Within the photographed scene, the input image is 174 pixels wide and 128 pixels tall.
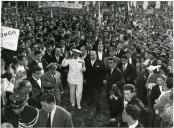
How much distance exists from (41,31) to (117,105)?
4026mm

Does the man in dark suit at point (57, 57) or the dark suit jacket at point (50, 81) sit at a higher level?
the man in dark suit at point (57, 57)

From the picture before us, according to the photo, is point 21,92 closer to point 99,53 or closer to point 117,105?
point 117,105

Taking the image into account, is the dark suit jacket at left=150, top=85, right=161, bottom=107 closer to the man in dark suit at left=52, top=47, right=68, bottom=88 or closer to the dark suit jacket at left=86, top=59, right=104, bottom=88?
the dark suit jacket at left=86, top=59, right=104, bottom=88

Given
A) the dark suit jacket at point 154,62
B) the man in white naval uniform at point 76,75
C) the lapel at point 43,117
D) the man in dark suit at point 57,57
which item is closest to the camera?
the lapel at point 43,117

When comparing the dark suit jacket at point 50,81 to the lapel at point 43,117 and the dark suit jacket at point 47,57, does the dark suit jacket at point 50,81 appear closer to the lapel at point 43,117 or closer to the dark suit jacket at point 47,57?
the lapel at point 43,117

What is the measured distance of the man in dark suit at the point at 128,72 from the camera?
449 centimetres

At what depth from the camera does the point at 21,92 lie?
140 inches

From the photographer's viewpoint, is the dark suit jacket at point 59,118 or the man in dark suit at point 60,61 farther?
the man in dark suit at point 60,61

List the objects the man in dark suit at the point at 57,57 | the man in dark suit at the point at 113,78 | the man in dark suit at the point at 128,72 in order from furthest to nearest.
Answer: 1. the man in dark suit at the point at 57,57
2. the man in dark suit at the point at 128,72
3. the man in dark suit at the point at 113,78

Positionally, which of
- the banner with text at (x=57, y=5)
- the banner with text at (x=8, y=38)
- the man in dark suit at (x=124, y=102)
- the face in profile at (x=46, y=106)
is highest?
the banner with text at (x=57, y=5)

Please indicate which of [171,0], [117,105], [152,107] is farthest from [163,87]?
[171,0]

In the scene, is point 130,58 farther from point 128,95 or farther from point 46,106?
point 46,106

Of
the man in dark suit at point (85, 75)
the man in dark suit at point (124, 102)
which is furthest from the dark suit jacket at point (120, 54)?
the man in dark suit at point (124, 102)

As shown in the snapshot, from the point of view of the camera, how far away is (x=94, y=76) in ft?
16.4
